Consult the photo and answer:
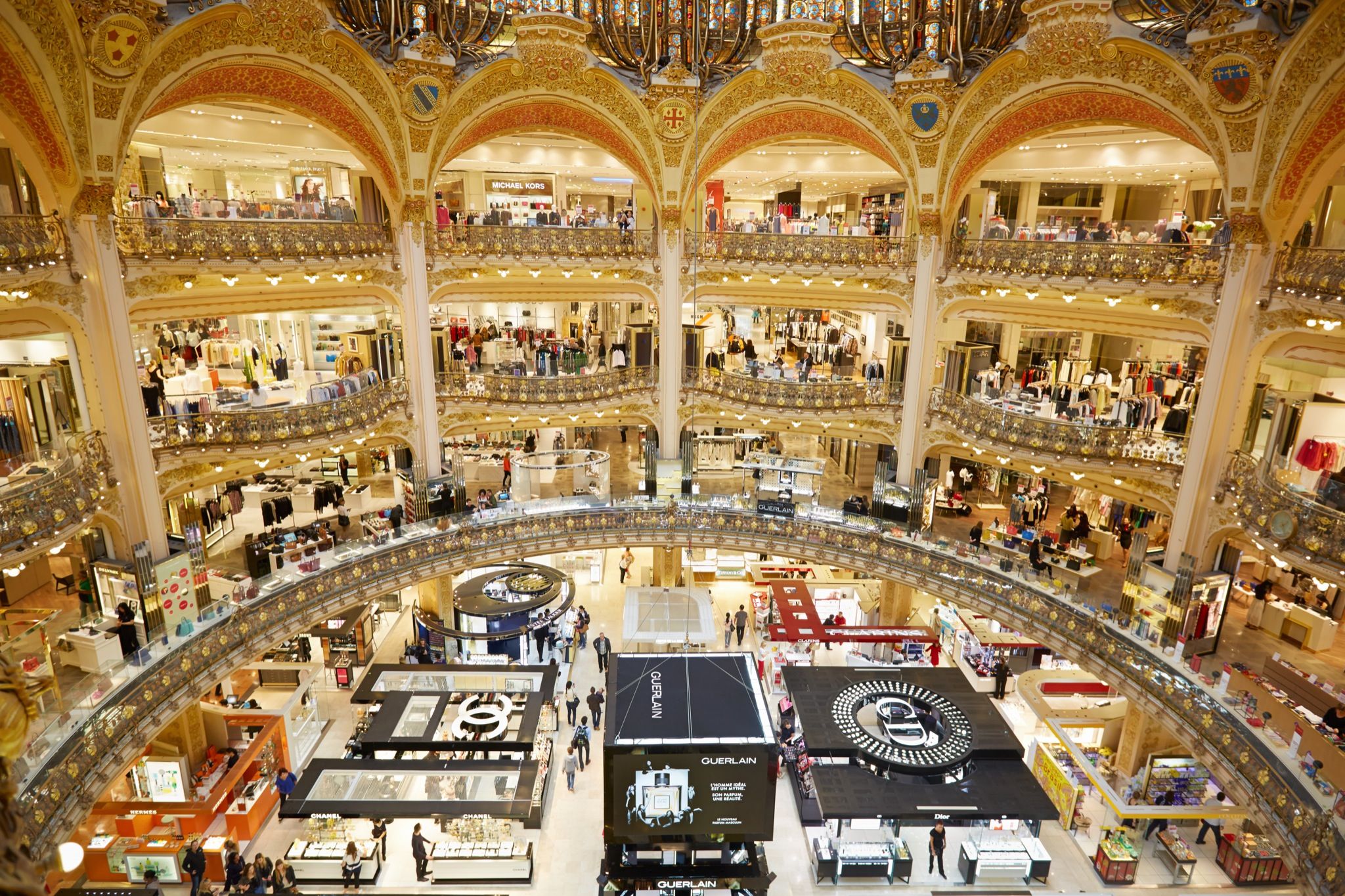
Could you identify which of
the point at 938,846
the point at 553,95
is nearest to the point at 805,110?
the point at 553,95

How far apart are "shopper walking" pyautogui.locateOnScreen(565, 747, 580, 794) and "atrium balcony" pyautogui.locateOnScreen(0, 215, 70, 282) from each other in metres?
14.4

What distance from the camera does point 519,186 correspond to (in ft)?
Answer: 92.3

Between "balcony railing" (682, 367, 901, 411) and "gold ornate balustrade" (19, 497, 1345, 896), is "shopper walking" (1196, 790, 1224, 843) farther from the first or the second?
"balcony railing" (682, 367, 901, 411)

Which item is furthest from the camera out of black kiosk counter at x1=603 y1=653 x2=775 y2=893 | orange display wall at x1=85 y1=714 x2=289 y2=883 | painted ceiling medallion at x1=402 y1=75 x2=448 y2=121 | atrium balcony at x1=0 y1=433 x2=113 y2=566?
painted ceiling medallion at x1=402 y1=75 x2=448 y2=121

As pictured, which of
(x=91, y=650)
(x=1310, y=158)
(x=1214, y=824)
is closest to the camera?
(x=91, y=650)

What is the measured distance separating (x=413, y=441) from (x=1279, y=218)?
21.5m

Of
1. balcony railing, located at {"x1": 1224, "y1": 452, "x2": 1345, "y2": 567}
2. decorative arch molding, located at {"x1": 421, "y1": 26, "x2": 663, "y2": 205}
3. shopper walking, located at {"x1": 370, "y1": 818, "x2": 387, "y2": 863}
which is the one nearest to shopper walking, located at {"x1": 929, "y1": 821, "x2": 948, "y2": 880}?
balcony railing, located at {"x1": 1224, "y1": 452, "x2": 1345, "y2": 567}

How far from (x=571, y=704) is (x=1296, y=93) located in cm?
2041

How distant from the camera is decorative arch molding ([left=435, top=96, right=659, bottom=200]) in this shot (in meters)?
21.7

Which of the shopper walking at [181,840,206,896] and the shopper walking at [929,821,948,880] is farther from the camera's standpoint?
the shopper walking at [929,821,948,880]

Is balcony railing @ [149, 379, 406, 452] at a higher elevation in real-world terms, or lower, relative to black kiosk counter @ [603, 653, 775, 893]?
higher

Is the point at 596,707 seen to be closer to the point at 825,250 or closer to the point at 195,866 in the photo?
→ the point at 195,866

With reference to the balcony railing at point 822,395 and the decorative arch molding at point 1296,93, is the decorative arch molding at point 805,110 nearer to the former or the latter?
the balcony railing at point 822,395

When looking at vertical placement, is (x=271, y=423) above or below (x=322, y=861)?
above
